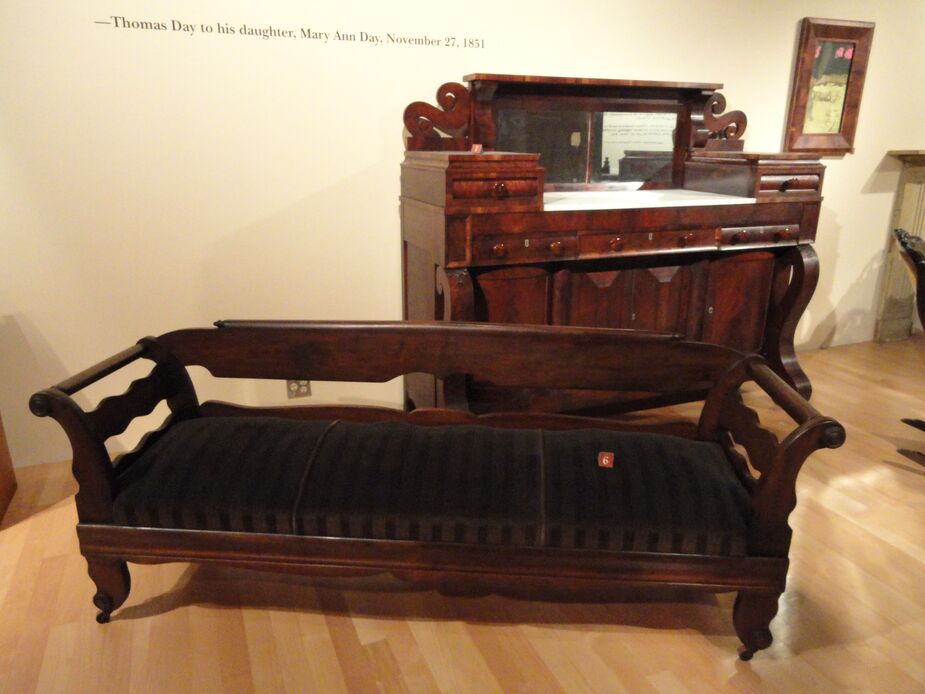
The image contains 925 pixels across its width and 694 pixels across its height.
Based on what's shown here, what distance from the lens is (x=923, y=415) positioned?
3.01 meters

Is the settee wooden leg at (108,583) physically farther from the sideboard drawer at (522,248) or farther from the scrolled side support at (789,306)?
the scrolled side support at (789,306)

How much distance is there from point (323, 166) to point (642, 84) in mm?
1342

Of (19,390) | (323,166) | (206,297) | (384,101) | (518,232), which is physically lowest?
(19,390)

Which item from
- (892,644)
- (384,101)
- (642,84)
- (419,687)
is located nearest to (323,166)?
(384,101)

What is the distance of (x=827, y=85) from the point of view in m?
3.38

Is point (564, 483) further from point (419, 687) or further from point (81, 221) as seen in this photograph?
point (81, 221)

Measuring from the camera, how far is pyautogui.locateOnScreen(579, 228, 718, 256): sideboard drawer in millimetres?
2416

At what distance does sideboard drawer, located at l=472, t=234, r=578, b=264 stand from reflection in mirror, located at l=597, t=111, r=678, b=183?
0.69 m

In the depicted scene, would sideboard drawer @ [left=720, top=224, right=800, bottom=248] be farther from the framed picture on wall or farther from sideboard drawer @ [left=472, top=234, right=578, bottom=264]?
the framed picture on wall

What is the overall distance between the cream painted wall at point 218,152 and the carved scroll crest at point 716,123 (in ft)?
0.76

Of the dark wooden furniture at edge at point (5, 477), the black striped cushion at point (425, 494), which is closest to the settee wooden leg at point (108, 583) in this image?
the black striped cushion at point (425, 494)

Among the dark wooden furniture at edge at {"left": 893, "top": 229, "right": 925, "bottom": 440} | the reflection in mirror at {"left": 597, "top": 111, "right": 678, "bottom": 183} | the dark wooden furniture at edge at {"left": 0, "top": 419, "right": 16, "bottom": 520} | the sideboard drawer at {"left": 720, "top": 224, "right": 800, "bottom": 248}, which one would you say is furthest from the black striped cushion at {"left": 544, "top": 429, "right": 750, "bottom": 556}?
the dark wooden furniture at edge at {"left": 0, "top": 419, "right": 16, "bottom": 520}

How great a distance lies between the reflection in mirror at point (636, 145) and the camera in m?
2.88

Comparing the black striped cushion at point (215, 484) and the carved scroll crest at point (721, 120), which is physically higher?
the carved scroll crest at point (721, 120)
